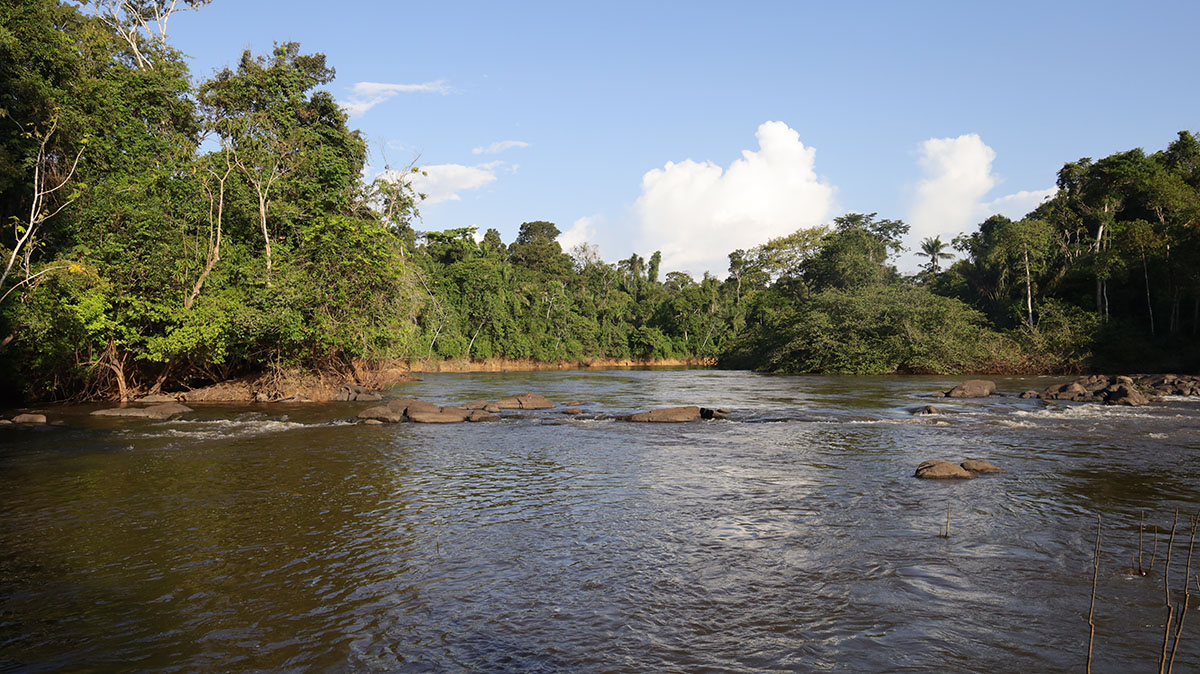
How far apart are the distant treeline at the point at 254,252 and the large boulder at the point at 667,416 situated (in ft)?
37.1

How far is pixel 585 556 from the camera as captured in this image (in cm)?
784

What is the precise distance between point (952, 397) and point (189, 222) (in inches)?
1255

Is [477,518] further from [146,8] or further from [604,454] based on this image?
[146,8]

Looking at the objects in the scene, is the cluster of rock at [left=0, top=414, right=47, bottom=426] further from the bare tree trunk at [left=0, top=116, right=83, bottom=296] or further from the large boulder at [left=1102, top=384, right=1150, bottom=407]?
the large boulder at [left=1102, top=384, right=1150, bottom=407]

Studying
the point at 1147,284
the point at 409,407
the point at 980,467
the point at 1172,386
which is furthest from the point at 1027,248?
the point at 409,407

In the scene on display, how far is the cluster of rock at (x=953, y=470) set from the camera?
12.0m

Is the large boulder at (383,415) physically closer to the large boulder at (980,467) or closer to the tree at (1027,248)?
the large boulder at (980,467)

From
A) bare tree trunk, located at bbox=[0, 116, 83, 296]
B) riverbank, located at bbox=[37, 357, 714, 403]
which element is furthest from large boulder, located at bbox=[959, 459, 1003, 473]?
bare tree trunk, located at bbox=[0, 116, 83, 296]

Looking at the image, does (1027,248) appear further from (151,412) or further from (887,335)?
(151,412)

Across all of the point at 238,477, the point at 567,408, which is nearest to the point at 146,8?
the point at 567,408

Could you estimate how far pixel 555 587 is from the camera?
270 inches

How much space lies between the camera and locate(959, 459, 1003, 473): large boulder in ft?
40.7

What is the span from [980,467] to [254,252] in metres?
26.5

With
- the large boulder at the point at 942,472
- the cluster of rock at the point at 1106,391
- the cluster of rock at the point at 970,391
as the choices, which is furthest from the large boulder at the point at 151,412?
the cluster of rock at the point at 970,391
